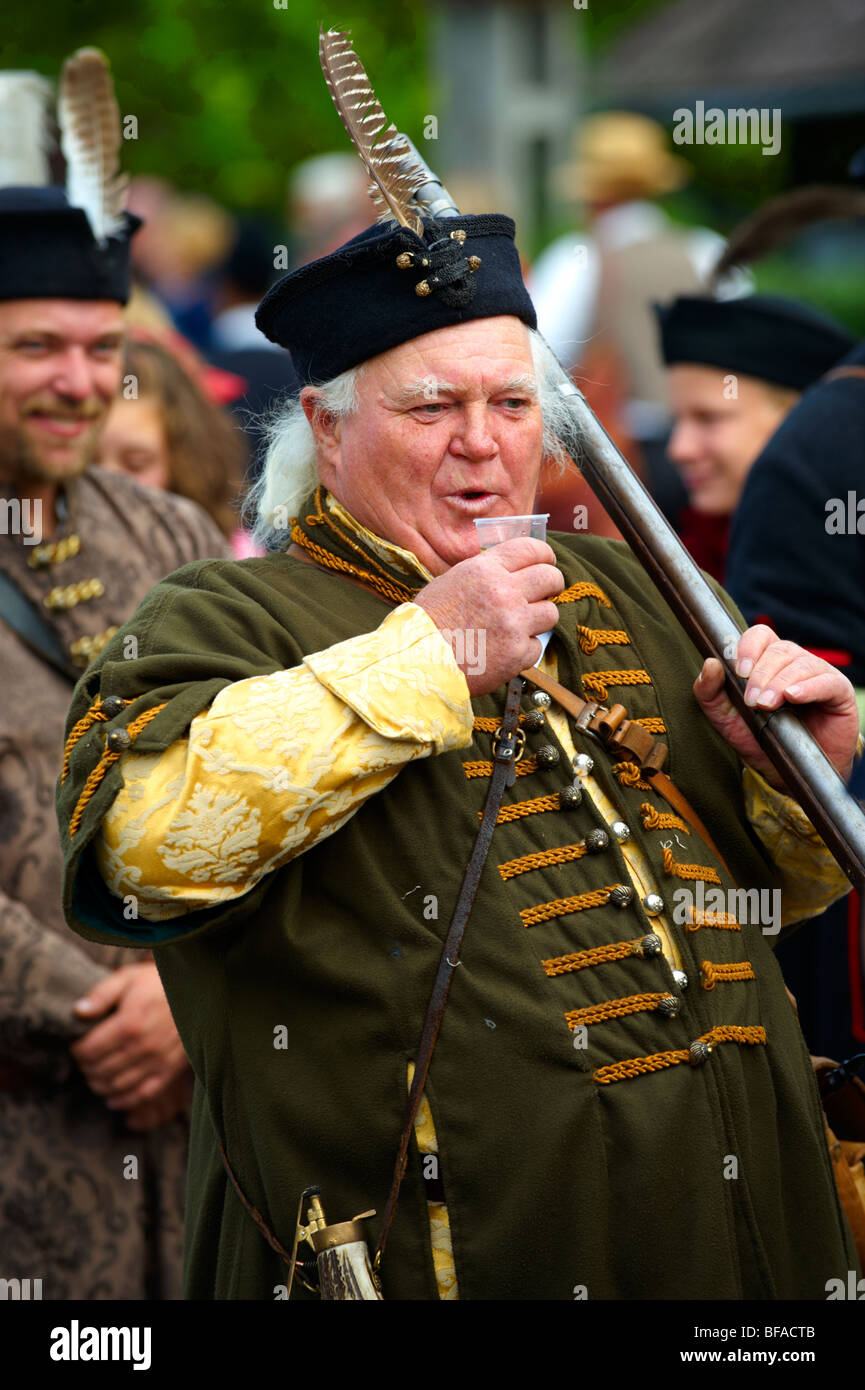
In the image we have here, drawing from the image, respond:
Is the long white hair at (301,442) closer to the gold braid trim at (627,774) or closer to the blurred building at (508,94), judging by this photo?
the gold braid trim at (627,774)

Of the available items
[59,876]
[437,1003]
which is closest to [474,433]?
[437,1003]

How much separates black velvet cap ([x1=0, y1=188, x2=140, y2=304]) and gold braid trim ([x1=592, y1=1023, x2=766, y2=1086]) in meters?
2.43

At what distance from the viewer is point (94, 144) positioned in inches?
177

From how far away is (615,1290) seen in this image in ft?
8.96

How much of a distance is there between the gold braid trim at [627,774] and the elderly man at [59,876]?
142 centimetres

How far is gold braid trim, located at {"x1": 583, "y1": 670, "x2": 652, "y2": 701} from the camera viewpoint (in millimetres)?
3037

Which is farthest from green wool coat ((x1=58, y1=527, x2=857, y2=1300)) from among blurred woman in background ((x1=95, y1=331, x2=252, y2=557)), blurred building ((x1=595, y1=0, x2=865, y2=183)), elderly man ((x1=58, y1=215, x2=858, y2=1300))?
blurred building ((x1=595, y1=0, x2=865, y2=183))

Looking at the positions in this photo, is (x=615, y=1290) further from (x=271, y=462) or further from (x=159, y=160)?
(x=159, y=160)

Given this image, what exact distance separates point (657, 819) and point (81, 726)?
940 millimetres

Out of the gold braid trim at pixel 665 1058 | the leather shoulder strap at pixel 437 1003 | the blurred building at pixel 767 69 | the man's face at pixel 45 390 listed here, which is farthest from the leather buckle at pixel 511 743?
the blurred building at pixel 767 69

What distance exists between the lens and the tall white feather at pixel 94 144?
448 cm

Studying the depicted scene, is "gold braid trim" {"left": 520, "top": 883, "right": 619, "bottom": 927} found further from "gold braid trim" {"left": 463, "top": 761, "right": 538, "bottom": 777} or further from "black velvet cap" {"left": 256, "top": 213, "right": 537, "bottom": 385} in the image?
"black velvet cap" {"left": 256, "top": 213, "right": 537, "bottom": 385}

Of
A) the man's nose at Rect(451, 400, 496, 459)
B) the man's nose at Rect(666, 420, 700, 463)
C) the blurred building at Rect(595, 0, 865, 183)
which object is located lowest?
the man's nose at Rect(451, 400, 496, 459)

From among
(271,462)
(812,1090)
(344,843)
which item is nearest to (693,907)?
(812,1090)
